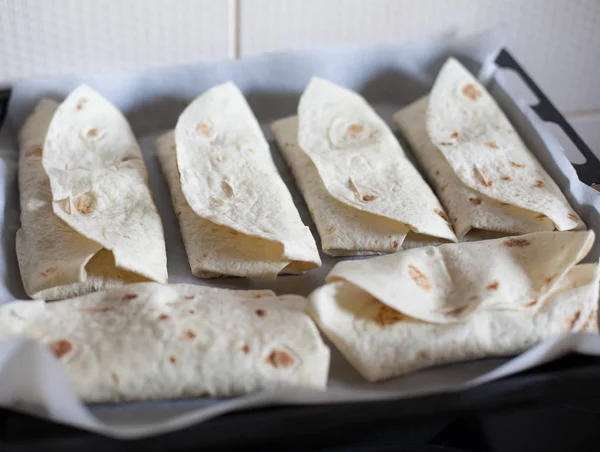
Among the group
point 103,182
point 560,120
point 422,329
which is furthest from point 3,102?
point 560,120

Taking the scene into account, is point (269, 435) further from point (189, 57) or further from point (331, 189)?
point (189, 57)

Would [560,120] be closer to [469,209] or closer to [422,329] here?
[469,209]

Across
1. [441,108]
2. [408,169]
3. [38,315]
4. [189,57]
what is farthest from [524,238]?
[189,57]

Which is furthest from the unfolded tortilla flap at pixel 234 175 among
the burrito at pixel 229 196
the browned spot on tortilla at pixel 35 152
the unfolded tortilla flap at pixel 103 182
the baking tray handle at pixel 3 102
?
the baking tray handle at pixel 3 102

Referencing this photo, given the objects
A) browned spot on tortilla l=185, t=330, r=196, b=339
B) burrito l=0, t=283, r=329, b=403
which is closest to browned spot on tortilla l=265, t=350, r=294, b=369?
burrito l=0, t=283, r=329, b=403

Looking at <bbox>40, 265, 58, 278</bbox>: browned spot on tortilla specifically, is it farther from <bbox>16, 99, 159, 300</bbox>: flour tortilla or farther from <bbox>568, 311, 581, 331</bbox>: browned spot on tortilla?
<bbox>568, 311, 581, 331</bbox>: browned spot on tortilla

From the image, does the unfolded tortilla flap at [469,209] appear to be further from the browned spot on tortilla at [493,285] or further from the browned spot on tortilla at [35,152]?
the browned spot on tortilla at [35,152]

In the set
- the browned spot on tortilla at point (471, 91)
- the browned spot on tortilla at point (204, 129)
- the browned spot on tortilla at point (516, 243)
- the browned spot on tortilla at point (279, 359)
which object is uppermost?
the browned spot on tortilla at point (471, 91)
